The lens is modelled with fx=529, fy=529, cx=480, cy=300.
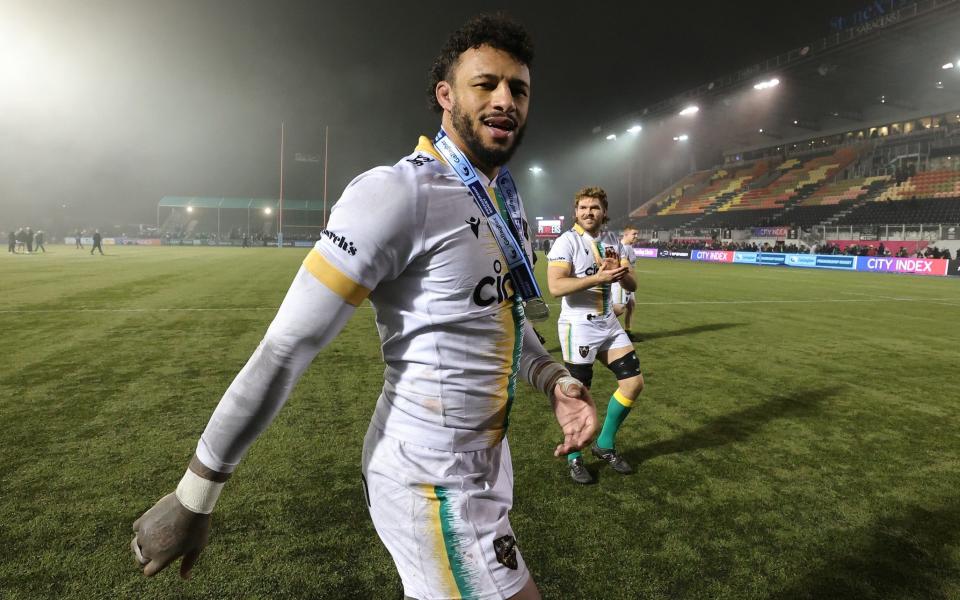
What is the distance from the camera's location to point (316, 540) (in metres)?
2.98

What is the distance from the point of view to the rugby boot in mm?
4023

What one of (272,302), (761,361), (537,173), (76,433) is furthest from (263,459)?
(537,173)

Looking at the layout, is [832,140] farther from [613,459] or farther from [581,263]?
[613,459]

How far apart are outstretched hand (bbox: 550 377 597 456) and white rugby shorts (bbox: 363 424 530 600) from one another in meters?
0.25

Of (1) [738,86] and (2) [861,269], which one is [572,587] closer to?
(2) [861,269]

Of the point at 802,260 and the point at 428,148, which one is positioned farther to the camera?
the point at 802,260

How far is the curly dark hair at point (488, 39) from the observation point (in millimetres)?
1509

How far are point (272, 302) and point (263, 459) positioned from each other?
9.34 metres

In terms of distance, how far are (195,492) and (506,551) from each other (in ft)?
2.55

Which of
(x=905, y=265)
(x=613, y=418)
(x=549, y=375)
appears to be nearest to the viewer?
(x=549, y=375)

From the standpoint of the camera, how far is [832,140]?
47.8 m

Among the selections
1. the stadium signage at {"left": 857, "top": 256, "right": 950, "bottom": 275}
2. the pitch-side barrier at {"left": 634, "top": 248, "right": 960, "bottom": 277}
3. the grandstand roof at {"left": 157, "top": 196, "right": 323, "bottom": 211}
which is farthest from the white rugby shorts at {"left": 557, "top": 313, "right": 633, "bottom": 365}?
the grandstand roof at {"left": 157, "top": 196, "right": 323, "bottom": 211}

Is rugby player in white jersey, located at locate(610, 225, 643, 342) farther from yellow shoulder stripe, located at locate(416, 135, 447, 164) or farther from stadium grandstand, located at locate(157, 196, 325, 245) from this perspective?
stadium grandstand, located at locate(157, 196, 325, 245)

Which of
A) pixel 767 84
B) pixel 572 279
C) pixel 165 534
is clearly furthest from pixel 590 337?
pixel 767 84
